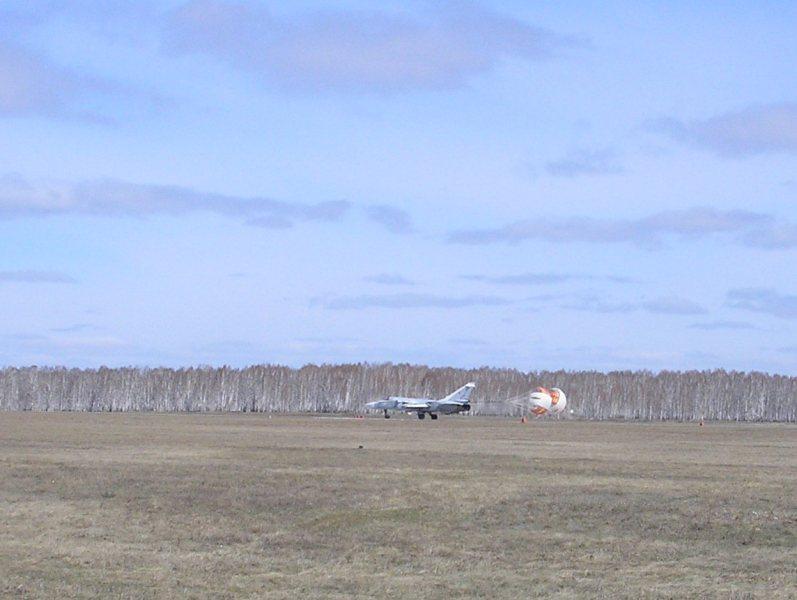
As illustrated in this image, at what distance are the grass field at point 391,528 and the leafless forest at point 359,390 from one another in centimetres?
13083

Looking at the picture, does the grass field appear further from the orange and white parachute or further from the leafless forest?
the leafless forest

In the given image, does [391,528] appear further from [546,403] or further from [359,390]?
[359,390]

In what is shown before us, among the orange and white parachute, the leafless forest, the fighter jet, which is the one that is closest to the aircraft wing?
the fighter jet

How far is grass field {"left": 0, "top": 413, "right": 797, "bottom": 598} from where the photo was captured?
1920 centimetres

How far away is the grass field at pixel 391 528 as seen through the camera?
1920 cm

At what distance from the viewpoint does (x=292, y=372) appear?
19525cm

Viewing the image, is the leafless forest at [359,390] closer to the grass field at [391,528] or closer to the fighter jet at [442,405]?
the fighter jet at [442,405]

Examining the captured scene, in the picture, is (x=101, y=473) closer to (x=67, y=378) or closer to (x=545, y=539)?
(x=545, y=539)

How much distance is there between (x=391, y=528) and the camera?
996 inches

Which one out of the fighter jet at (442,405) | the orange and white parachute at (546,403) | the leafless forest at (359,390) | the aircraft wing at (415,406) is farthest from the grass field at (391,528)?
the leafless forest at (359,390)

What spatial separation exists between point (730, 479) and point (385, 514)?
47.7 feet

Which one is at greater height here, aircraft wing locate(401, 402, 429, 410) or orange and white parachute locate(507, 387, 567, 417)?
orange and white parachute locate(507, 387, 567, 417)

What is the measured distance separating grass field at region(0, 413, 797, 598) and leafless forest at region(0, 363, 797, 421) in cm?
13083

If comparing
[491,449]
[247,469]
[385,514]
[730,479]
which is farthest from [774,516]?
[491,449]
